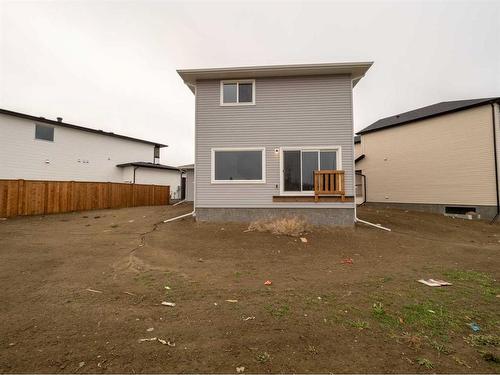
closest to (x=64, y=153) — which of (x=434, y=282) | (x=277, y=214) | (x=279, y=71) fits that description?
(x=279, y=71)

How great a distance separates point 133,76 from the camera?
18.9 meters

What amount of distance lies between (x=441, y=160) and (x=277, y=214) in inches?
464

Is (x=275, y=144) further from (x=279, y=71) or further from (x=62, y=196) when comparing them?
(x=62, y=196)

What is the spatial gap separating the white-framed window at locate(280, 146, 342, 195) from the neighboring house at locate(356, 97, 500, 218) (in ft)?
30.4

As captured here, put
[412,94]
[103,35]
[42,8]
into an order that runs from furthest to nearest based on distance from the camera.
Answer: [412,94], [103,35], [42,8]

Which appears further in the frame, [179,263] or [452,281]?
[179,263]

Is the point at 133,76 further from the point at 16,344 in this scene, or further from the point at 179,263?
the point at 16,344

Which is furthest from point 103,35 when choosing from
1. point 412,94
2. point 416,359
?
point 412,94

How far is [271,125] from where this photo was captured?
393 inches

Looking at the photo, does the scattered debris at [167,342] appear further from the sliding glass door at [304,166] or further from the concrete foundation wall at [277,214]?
the sliding glass door at [304,166]

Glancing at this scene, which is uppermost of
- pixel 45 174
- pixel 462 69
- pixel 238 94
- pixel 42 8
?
pixel 462 69

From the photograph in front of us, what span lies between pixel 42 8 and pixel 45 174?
12.2m

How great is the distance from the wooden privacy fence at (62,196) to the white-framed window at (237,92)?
11310mm

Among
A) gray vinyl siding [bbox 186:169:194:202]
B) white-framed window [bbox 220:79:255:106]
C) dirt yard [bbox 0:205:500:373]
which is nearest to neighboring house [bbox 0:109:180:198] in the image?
gray vinyl siding [bbox 186:169:194:202]
